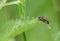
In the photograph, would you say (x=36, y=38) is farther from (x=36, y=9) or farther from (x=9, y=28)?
(x=9, y=28)

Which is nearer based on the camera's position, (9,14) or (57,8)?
(9,14)

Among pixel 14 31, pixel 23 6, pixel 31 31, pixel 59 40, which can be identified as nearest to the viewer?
pixel 14 31

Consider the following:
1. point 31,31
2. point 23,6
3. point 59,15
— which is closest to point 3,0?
point 23,6

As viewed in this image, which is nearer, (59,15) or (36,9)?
(36,9)

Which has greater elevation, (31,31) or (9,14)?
(9,14)

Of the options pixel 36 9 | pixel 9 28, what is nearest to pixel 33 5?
pixel 36 9

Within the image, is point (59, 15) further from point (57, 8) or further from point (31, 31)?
point (31, 31)

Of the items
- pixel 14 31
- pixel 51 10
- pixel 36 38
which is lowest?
pixel 36 38

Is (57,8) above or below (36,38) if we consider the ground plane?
above

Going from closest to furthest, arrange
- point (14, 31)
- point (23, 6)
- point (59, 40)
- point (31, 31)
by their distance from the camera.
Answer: point (14, 31)
point (23, 6)
point (59, 40)
point (31, 31)
